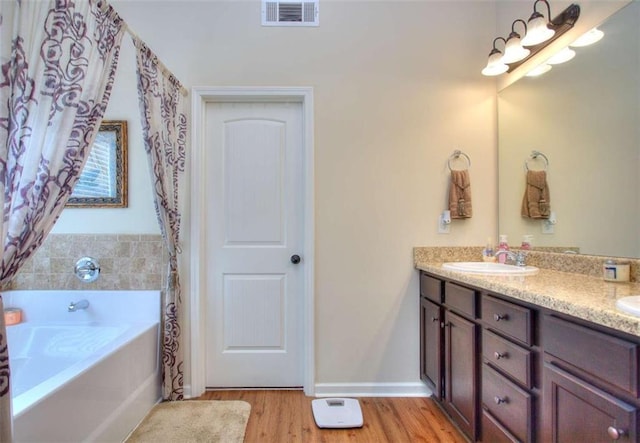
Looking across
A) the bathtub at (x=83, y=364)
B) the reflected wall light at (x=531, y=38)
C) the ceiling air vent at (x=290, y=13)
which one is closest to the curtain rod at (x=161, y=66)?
the ceiling air vent at (x=290, y=13)

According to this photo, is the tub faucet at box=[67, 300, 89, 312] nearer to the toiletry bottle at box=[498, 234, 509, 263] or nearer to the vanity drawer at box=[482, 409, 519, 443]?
the vanity drawer at box=[482, 409, 519, 443]

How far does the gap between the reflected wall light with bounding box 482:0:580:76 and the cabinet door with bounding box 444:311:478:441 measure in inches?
62.4

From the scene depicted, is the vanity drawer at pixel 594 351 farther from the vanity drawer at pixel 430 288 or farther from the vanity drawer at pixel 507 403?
the vanity drawer at pixel 430 288

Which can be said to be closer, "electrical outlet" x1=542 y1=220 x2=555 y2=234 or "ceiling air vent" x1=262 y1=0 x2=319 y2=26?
"electrical outlet" x1=542 y1=220 x2=555 y2=234

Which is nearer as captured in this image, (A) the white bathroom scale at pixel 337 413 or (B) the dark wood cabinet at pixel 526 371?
(B) the dark wood cabinet at pixel 526 371

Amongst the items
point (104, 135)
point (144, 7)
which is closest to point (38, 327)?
point (104, 135)

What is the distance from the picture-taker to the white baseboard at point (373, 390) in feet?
7.19

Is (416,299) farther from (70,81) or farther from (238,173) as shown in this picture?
(70,81)

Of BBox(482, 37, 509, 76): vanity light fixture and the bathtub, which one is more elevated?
BBox(482, 37, 509, 76): vanity light fixture

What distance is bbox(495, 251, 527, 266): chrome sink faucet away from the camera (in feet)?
6.51

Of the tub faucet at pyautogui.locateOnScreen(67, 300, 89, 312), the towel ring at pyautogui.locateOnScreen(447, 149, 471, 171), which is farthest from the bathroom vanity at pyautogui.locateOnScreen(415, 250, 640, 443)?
the tub faucet at pyautogui.locateOnScreen(67, 300, 89, 312)

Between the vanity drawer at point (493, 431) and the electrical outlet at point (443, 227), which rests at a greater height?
the electrical outlet at point (443, 227)

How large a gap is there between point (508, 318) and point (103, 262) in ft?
7.81

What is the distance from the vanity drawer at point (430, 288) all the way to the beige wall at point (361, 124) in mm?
75
